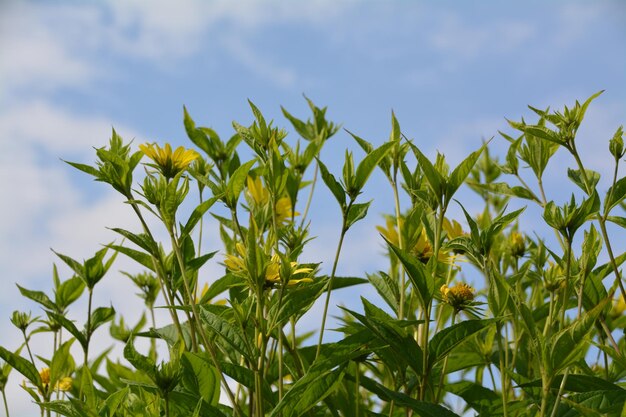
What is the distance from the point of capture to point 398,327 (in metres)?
1.16

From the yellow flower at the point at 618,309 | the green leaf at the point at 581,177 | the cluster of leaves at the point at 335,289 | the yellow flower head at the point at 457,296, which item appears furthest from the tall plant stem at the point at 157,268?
the yellow flower at the point at 618,309

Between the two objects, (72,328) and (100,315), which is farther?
(100,315)

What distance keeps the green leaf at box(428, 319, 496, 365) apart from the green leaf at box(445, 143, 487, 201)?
0.75 feet

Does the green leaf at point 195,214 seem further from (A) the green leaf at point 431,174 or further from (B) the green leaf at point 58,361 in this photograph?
(B) the green leaf at point 58,361

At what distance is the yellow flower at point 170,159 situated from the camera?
4.77ft

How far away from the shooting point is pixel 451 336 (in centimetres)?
117

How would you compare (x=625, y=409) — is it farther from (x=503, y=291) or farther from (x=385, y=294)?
(x=385, y=294)

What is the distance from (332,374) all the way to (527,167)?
677mm

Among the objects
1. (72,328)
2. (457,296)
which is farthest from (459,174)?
(72,328)

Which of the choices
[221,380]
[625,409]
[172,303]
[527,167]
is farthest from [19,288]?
[625,409]

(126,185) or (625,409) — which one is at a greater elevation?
(126,185)

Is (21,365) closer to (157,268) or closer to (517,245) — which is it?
(157,268)

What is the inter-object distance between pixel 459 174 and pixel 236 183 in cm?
38

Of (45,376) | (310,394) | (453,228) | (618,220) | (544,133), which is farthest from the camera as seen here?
(45,376)
